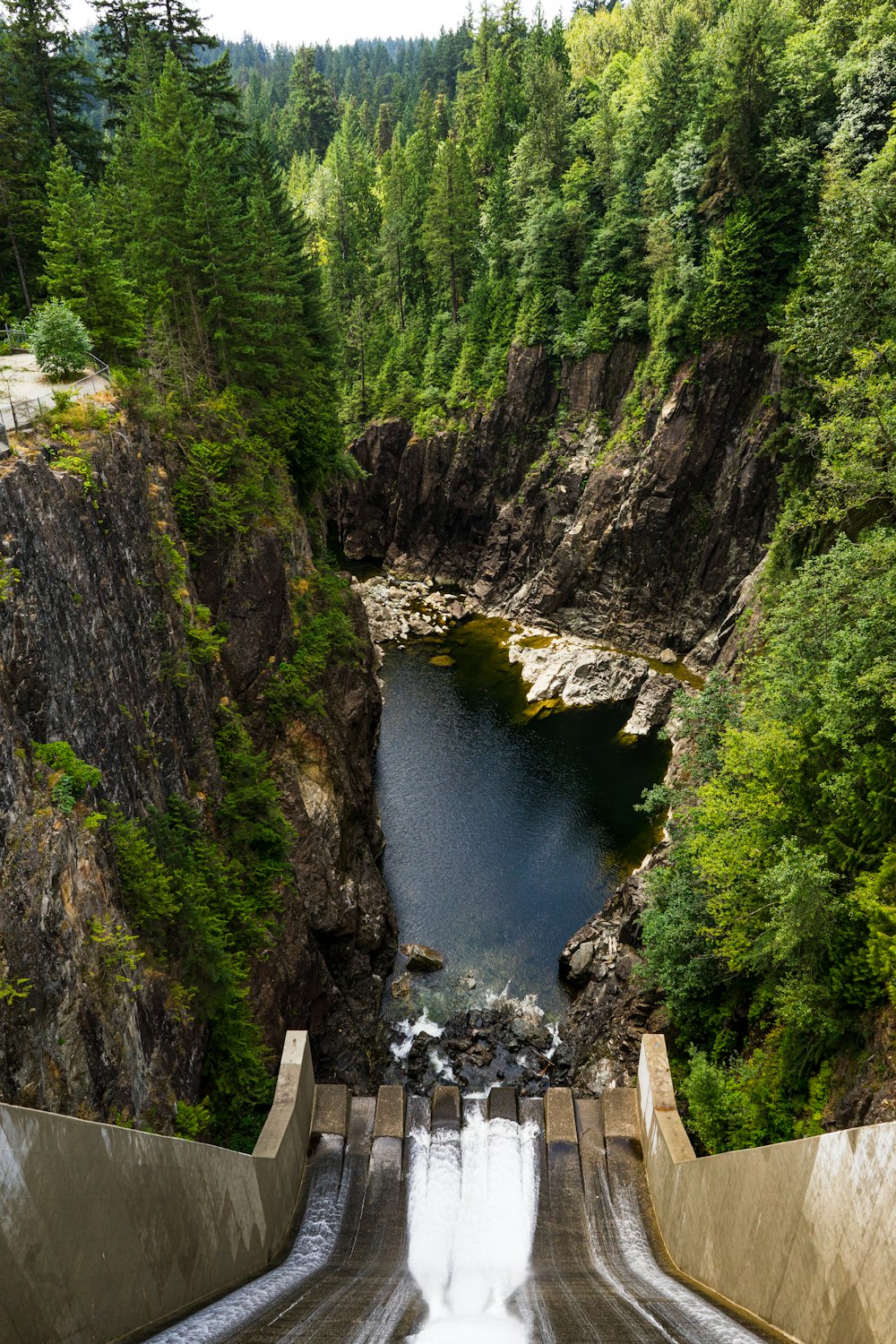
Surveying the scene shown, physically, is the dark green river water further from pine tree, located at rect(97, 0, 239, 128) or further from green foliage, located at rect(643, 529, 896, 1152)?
pine tree, located at rect(97, 0, 239, 128)

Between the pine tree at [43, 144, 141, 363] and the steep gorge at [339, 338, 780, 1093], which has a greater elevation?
the steep gorge at [339, 338, 780, 1093]

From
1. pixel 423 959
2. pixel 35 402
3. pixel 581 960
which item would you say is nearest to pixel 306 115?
pixel 35 402

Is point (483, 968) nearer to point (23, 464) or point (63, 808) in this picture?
point (63, 808)

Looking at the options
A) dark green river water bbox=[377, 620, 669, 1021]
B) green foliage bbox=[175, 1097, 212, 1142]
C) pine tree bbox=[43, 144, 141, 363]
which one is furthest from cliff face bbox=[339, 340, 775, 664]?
green foliage bbox=[175, 1097, 212, 1142]

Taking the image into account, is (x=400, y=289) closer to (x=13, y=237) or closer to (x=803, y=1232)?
(x=13, y=237)

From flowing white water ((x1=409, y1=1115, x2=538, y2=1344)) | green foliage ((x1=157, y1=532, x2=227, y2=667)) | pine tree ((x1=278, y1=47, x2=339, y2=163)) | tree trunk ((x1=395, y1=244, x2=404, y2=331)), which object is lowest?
flowing white water ((x1=409, y1=1115, x2=538, y2=1344))

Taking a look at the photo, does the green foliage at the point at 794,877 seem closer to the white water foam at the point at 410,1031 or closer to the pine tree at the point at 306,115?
the white water foam at the point at 410,1031

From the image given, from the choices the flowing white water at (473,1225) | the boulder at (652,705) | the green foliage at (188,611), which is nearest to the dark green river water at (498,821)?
the boulder at (652,705)
